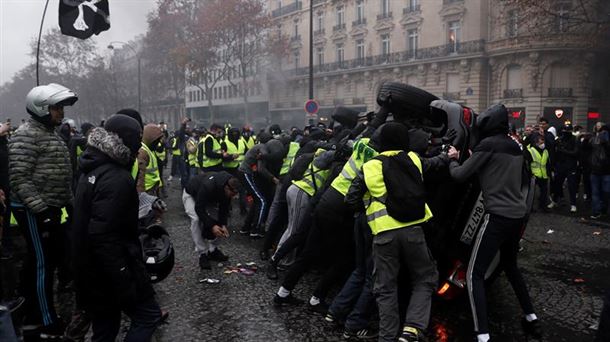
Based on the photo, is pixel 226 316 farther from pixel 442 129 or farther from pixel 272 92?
pixel 272 92

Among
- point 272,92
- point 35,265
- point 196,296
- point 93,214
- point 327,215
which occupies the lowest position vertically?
point 196,296

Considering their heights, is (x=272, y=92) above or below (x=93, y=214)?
above

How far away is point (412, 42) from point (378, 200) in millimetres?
36616

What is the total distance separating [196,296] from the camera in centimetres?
514

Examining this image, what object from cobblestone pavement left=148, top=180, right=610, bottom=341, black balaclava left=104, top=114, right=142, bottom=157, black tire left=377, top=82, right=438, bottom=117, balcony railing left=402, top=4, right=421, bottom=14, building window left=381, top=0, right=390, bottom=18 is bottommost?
cobblestone pavement left=148, top=180, right=610, bottom=341

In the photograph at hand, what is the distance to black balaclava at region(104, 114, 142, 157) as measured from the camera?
10.2ft

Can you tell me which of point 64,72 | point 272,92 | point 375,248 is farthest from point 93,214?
point 64,72

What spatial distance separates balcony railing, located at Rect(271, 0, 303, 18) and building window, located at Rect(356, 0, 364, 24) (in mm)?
8164

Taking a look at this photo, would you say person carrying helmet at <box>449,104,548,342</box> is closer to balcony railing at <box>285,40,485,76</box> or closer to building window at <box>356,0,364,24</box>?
balcony railing at <box>285,40,485,76</box>

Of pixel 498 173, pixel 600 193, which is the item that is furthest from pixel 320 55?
pixel 498 173

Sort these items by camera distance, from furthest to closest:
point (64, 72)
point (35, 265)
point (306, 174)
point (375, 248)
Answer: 1. point (64, 72)
2. point (306, 174)
3. point (35, 265)
4. point (375, 248)

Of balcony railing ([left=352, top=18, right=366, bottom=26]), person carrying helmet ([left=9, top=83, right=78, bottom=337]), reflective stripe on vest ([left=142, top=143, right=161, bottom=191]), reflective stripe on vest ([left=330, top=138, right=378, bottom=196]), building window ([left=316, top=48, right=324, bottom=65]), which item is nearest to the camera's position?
person carrying helmet ([left=9, top=83, right=78, bottom=337])

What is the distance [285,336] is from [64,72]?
213 feet

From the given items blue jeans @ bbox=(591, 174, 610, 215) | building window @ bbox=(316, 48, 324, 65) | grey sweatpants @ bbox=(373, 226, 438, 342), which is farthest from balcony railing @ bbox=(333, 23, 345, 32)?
grey sweatpants @ bbox=(373, 226, 438, 342)
